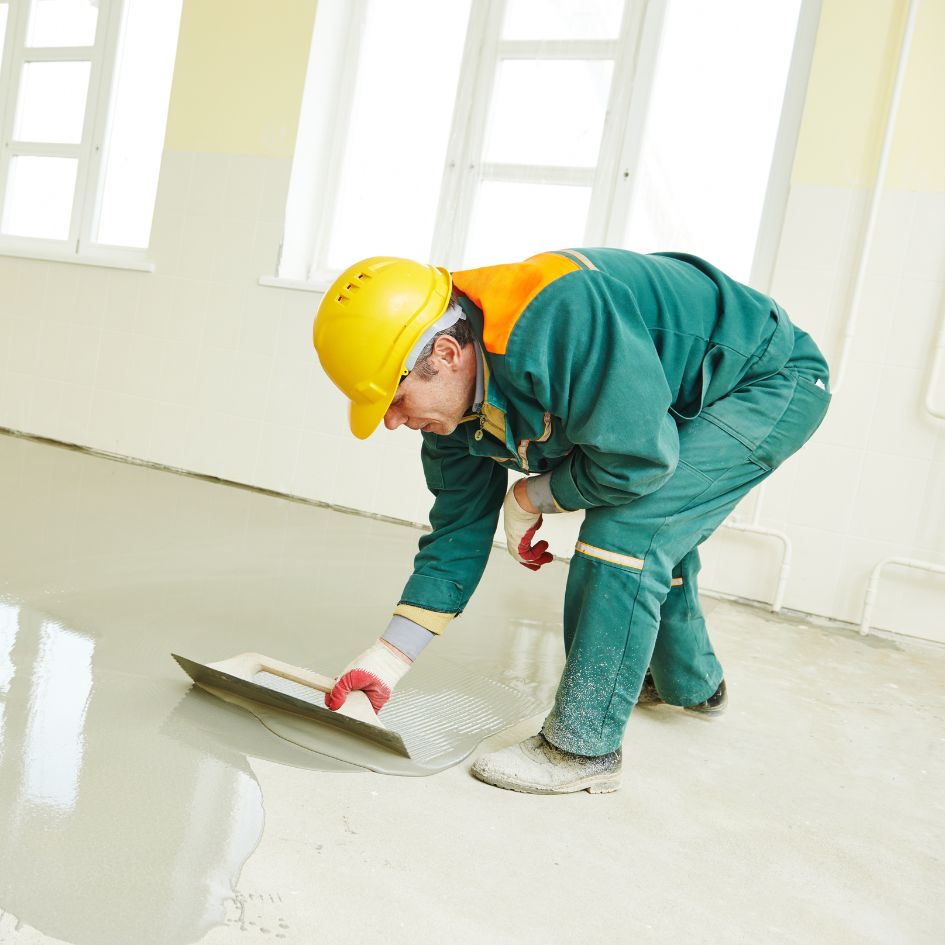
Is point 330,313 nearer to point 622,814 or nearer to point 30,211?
point 622,814

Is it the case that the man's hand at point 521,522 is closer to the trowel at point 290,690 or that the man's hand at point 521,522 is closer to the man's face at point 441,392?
the man's face at point 441,392

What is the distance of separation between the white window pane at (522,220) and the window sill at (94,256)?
1576 millimetres

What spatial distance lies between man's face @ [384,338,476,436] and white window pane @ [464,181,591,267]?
7.25ft

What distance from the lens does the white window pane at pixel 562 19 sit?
3.43 metres

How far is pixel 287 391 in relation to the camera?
12.6 feet

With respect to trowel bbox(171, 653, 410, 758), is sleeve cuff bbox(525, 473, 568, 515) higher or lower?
higher

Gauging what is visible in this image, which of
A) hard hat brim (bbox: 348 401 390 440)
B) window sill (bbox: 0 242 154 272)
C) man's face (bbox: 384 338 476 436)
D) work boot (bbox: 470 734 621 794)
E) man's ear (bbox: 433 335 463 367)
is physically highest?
window sill (bbox: 0 242 154 272)

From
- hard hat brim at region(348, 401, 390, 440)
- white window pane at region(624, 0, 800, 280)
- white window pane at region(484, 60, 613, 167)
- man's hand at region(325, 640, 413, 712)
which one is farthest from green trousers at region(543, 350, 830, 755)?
white window pane at region(484, 60, 613, 167)

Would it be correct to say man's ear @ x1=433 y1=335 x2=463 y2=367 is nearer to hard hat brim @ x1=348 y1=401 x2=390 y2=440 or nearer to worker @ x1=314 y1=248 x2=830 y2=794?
worker @ x1=314 y1=248 x2=830 y2=794

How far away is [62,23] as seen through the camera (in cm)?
461

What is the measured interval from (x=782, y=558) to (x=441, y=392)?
80.9 inches

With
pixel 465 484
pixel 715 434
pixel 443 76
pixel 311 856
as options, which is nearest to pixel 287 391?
pixel 443 76

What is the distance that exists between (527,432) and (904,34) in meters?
2.33

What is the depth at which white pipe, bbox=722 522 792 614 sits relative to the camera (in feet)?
9.84
